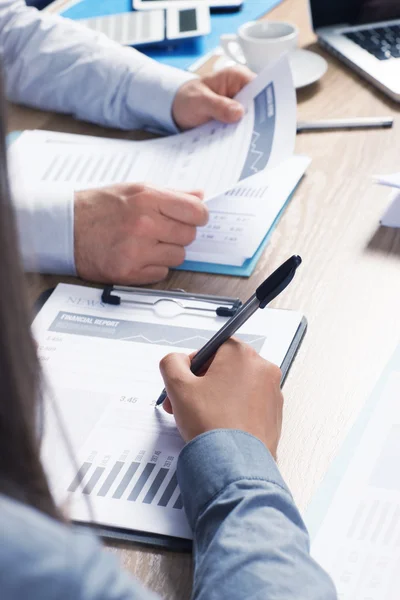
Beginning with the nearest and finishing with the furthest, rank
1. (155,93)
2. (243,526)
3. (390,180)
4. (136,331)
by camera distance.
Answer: (243,526)
(136,331)
(390,180)
(155,93)

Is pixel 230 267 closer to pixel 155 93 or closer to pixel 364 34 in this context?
pixel 155 93

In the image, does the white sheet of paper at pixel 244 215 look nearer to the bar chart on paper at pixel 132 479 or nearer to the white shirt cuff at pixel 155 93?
the white shirt cuff at pixel 155 93

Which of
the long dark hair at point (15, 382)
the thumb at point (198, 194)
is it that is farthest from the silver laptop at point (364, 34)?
the long dark hair at point (15, 382)

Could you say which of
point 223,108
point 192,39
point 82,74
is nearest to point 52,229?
point 223,108

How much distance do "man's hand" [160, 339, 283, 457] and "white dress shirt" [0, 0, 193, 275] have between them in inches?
22.7

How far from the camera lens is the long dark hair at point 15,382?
0.41 m

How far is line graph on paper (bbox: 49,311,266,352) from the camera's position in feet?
2.77

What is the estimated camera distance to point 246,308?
0.76 meters

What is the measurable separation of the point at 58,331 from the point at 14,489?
0.45m

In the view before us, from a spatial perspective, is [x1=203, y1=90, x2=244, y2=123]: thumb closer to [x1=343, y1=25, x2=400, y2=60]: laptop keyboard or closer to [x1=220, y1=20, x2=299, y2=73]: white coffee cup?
[x1=220, y1=20, x2=299, y2=73]: white coffee cup

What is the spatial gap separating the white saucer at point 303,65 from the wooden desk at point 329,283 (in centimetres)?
2

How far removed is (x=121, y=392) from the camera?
0.78 m

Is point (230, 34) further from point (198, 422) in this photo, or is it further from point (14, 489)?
point (14, 489)

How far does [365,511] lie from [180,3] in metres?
1.20
